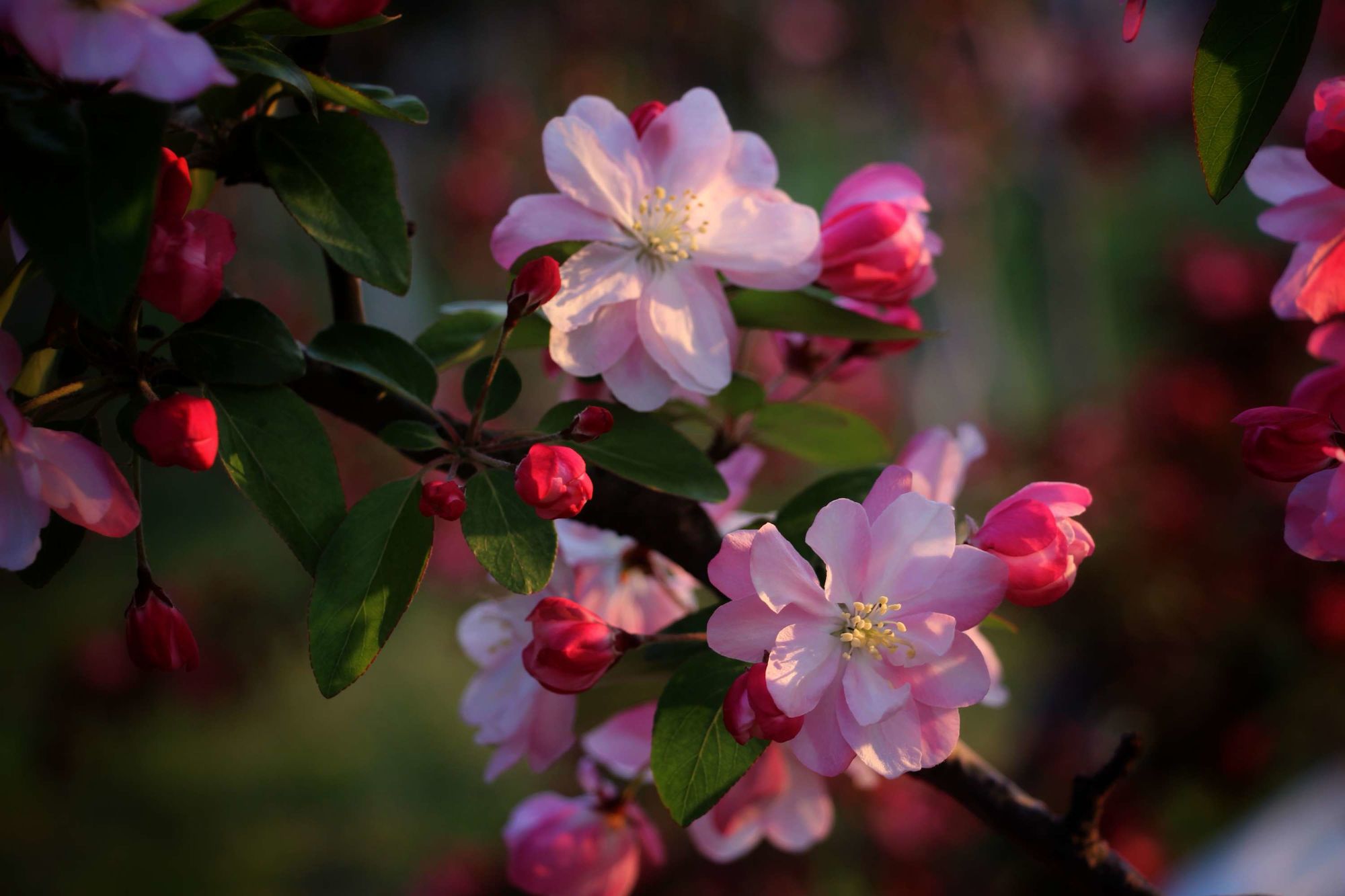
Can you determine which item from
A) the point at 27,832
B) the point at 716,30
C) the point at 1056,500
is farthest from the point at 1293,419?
the point at 716,30

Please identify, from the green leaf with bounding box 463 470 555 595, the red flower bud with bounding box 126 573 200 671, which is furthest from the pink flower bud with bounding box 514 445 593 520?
the red flower bud with bounding box 126 573 200 671

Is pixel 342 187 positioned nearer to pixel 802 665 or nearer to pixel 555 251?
pixel 555 251

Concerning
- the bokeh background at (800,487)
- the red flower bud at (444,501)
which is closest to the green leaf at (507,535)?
the red flower bud at (444,501)

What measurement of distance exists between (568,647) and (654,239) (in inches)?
5.5

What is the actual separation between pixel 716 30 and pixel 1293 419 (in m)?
2.46

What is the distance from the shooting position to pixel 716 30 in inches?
98.9

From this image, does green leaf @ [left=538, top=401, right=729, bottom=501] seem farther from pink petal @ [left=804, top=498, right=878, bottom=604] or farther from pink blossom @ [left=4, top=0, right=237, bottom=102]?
pink blossom @ [left=4, top=0, right=237, bottom=102]

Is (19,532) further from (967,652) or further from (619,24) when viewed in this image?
(619,24)

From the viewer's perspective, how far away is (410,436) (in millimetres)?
316

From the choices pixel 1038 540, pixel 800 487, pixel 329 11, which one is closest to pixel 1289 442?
pixel 1038 540

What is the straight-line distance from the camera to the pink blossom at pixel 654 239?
0.32 metres

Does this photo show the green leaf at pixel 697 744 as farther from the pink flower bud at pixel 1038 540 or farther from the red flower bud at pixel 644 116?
the red flower bud at pixel 644 116

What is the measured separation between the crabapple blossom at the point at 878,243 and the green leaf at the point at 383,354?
0.47 feet

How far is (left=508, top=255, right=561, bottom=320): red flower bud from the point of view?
0.29m
